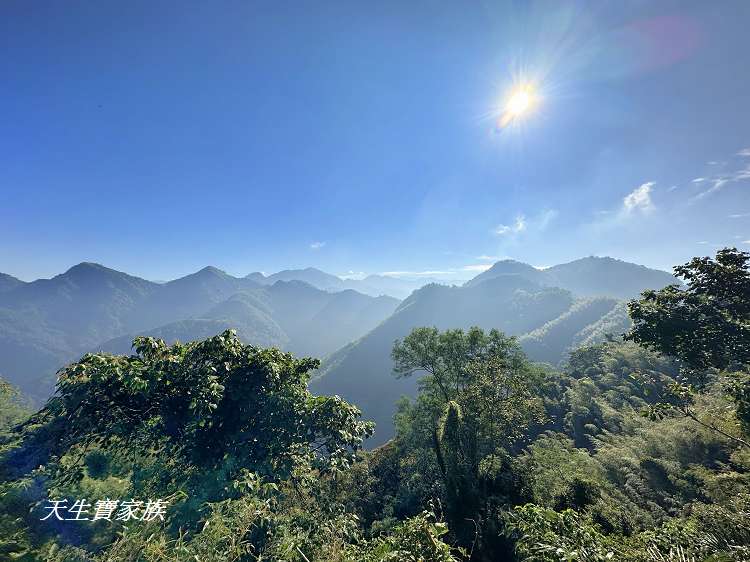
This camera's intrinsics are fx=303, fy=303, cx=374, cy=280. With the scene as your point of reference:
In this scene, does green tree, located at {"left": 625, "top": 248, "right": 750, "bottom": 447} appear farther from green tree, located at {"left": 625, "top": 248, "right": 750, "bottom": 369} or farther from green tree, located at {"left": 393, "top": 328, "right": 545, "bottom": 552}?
green tree, located at {"left": 393, "top": 328, "right": 545, "bottom": 552}

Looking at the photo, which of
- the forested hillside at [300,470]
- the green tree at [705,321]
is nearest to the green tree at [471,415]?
the forested hillside at [300,470]

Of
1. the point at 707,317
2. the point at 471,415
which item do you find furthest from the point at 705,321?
the point at 471,415

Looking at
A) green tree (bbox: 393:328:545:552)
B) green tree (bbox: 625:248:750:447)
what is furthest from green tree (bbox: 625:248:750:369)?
green tree (bbox: 393:328:545:552)

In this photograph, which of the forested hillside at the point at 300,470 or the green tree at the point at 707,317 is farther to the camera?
the green tree at the point at 707,317

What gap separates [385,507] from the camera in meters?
21.2

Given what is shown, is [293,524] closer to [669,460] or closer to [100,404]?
[100,404]

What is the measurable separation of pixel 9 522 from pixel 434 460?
72.7 feet

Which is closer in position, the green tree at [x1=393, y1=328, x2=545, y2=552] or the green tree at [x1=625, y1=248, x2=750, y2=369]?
the green tree at [x1=625, y1=248, x2=750, y2=369]

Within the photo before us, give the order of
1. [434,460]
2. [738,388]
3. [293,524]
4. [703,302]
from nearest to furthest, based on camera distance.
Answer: [293,524]
[738,388]
[703,302]
[434,460]

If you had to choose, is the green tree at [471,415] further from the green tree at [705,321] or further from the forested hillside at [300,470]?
the green tree at [705,321]

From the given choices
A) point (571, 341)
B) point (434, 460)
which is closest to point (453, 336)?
point (434, 460)

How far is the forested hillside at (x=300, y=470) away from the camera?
4348 mm

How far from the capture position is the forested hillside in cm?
435

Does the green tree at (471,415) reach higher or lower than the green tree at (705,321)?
lower
